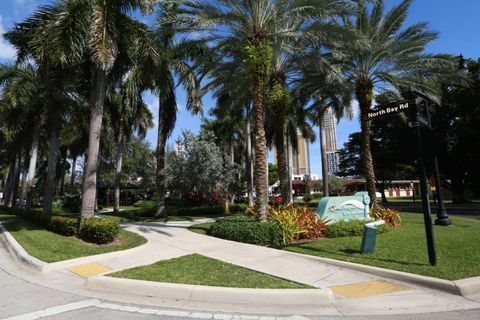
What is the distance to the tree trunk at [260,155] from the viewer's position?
12008 mm

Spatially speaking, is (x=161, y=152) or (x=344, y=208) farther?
(x=161, y=152)

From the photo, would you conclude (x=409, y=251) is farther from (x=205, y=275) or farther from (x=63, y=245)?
(x=63, y=245)

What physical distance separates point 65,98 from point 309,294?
680 inches

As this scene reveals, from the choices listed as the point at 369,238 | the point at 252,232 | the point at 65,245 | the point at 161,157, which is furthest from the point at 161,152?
the point at 369,238

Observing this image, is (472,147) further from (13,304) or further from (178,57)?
(13,304)

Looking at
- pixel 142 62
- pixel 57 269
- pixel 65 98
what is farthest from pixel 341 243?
pixel 65 98

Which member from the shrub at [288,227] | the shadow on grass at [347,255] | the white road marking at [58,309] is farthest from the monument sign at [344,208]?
the white road marking at [58,309]

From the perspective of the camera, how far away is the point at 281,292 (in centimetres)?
559

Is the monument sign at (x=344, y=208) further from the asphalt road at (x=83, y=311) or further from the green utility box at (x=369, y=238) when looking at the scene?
the asphalt road at (x=83, y=311)

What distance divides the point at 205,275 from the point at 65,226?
25.4 feet

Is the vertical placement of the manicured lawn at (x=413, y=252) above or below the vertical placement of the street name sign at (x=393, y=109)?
below

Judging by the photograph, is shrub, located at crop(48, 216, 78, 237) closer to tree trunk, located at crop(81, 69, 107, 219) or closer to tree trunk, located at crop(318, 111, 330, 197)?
tree trunk, located at crop(81, 69, 107, 219)

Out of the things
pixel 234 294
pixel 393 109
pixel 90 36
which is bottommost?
pixel 234 294

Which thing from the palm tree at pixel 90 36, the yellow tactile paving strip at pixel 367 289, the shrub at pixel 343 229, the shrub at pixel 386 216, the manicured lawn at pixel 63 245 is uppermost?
the palm tree at pixel 90 36
